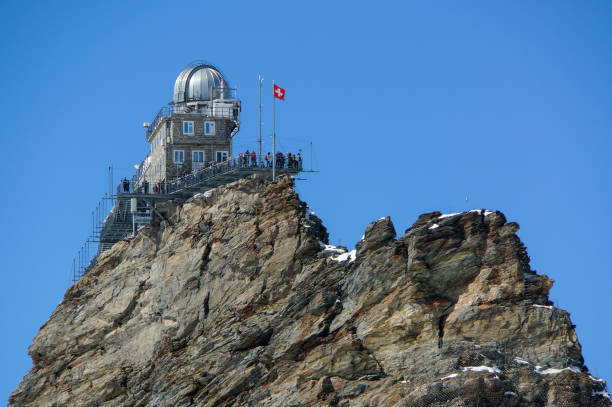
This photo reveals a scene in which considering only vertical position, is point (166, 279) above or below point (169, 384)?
above

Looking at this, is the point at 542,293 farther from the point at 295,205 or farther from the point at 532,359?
the point at 295,205

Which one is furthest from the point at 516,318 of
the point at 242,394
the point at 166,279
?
the point at 166,279

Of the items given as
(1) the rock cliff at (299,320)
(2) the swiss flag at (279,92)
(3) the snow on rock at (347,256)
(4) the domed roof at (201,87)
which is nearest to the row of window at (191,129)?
(4) the domed roof at (201,87)

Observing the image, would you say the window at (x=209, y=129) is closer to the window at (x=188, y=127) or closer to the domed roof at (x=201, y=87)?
the window at (x=188, y=127)

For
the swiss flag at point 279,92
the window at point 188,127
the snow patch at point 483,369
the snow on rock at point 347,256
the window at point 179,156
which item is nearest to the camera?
the snow patch at point 483,369

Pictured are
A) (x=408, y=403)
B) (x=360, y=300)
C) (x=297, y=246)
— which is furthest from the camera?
(x=297, y=246)

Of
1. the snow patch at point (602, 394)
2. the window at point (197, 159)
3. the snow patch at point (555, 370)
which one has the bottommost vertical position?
the snow patch at point (602, 394)

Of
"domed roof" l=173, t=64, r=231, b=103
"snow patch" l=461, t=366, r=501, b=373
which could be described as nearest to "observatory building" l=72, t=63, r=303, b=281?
"domed roof" l=173, t=64, r=231, b=103

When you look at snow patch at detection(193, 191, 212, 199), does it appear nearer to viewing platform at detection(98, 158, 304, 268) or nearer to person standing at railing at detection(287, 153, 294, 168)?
viewing platform at detection(98, 158, 304, 268)

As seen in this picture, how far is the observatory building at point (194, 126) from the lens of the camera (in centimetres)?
16000

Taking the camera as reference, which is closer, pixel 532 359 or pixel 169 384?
pixel 532 359

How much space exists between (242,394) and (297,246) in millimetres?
14158

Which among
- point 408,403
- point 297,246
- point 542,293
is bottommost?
point 408,403

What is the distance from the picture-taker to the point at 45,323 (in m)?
155
